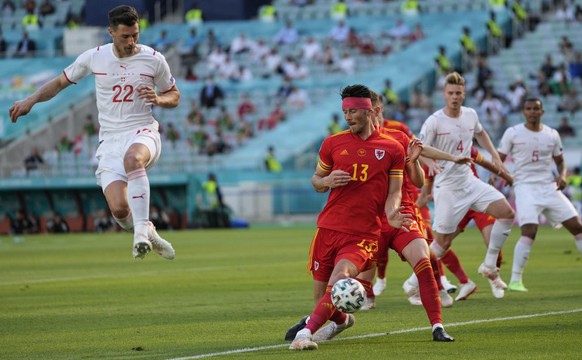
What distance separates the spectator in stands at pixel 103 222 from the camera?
40.8 meters

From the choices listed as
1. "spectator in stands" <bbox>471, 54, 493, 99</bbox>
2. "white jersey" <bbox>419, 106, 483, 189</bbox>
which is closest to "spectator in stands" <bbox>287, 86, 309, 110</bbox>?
→ "spectator in stands" <bbox>471, 54, 493, 99</bbox>

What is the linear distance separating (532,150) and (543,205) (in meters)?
0.70

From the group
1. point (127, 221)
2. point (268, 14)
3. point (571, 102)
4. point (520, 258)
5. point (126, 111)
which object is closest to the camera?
point (126, 111)

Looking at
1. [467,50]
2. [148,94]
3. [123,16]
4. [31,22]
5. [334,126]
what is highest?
[123,16]

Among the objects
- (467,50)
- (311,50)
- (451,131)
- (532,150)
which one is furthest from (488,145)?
(311,50)

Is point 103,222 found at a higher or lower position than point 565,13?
lower

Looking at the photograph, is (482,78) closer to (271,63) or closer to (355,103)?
(271,63)

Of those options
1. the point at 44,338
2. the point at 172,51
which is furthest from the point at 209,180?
the point at 44,338

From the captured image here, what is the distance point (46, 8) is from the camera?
56.2m

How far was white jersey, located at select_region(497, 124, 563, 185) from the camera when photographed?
16672 mm

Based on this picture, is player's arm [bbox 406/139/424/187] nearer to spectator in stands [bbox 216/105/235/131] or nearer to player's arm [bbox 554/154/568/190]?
player's arm [bbox 554/154/568/190]

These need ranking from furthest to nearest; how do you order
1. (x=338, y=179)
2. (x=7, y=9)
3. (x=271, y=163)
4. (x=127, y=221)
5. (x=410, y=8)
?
(x=7, y=9), (x=410, y=8), (x=271, y=163), (x=127, y=221), (x=338, y=179)

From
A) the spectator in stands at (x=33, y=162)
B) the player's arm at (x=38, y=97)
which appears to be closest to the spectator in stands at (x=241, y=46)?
the spectator in stands at (x=33, y=162)

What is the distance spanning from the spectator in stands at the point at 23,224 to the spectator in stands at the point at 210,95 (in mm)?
8821
